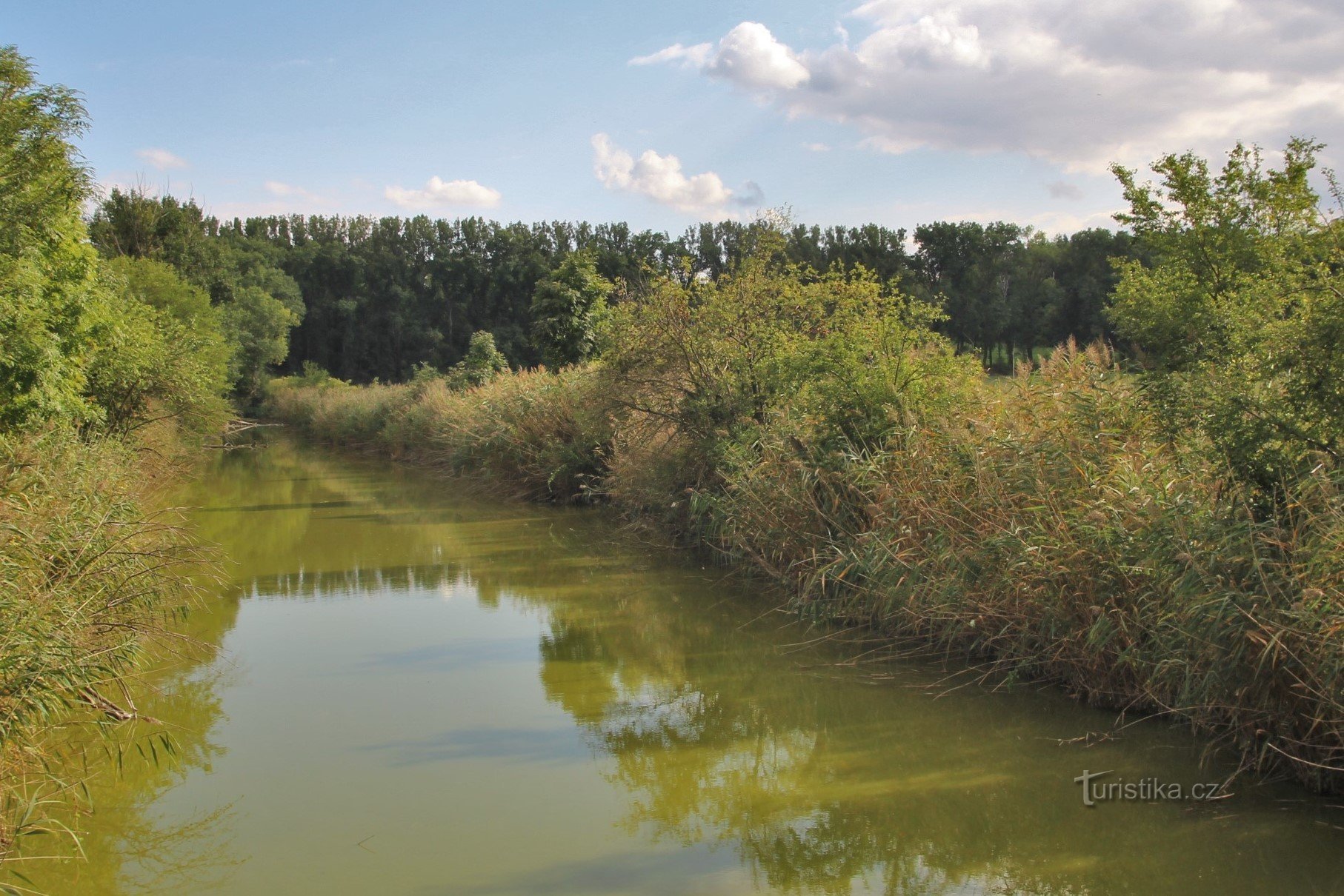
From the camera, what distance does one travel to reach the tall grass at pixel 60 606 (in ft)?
17.8

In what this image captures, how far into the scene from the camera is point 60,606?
6.08 metres

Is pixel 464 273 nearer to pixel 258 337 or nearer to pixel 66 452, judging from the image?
pixel 258 337

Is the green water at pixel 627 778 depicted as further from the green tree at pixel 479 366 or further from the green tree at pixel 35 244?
the green tree at pixel 479 366

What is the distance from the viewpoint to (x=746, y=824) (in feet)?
19.0

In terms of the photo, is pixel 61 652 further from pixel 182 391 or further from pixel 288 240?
pixel 288 240

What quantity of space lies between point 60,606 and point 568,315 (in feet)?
71.2

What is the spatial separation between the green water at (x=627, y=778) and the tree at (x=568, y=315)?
16.8 metres

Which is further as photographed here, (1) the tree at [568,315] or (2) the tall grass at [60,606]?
(1) the tree at [568,315]

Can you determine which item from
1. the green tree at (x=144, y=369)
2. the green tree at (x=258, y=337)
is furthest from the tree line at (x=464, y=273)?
the green tree at (x=144, y=369)

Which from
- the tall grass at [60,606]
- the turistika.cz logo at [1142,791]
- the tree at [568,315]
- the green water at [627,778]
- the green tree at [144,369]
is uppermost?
the tree at [568,315]

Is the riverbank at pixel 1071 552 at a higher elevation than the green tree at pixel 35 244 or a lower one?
lower

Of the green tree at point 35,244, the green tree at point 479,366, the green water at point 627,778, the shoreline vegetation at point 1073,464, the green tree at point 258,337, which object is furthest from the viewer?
the green tree at point 258,337

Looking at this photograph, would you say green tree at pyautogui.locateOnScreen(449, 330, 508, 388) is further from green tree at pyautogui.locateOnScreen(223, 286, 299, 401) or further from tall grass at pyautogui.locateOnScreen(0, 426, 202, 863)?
green tree at pyautogui.locateOnScreen(223, 286, 299, 401)

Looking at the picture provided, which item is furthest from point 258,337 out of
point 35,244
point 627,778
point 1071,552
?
point 1071,552
